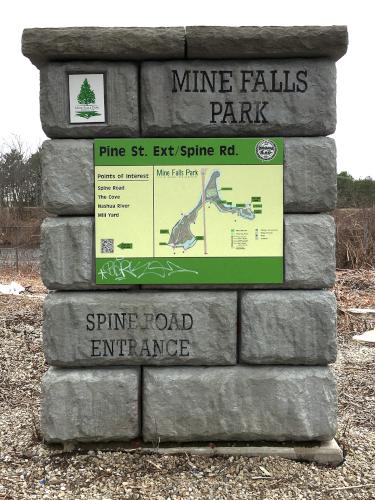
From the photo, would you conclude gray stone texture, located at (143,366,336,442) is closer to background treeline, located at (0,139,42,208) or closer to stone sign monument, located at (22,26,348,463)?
stone sign monument, located at (22,26,348,463)

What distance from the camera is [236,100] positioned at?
10.6 ft

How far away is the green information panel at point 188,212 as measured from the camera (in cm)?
326

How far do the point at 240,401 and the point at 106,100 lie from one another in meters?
2.10

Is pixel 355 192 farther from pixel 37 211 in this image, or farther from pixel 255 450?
pixel 255 450

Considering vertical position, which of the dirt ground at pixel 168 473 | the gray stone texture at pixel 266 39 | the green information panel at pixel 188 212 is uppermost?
the gray stone texture at pixel 266 39

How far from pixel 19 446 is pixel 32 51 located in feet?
8.43

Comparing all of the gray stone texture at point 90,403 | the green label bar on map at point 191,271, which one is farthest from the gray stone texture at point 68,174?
the gray stone texture at point 90,403

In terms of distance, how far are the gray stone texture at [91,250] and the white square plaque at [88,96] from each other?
651 millimetres

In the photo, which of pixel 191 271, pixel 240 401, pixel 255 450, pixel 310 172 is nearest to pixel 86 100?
pixel 191 271

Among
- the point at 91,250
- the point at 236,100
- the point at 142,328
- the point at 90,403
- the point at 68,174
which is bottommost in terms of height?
the point at 90,403

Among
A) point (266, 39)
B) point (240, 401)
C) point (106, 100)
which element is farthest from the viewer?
point (240, 401)

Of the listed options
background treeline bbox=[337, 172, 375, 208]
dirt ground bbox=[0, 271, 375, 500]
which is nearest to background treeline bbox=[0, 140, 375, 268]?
background treeline bbox=[337, 172, 375, 208]

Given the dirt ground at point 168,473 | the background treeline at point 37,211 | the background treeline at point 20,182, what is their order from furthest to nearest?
the background treeline at point 20,182
the background treeline at point 37,211
the dirt ground at point 168,473

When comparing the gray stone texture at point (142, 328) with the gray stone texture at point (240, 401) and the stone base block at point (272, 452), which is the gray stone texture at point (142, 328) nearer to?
the gray stone texture at point (240, 401)
